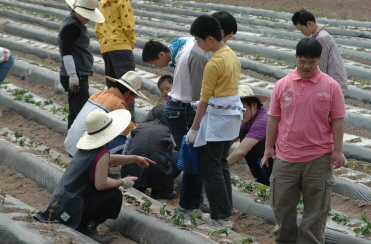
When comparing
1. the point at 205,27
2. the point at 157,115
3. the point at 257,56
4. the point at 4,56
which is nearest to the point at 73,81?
the point at 157,115

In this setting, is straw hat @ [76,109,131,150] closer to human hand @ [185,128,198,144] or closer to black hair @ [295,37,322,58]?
human hand @ [185,128,198,144]

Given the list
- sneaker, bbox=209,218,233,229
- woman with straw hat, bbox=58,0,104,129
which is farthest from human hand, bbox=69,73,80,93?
sneaker, bbox=209,218,233,229

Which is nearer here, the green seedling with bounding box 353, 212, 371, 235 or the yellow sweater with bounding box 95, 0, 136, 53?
the green seedling with bounding box 353, 212, 371, 235

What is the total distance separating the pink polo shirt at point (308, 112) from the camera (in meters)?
3.01

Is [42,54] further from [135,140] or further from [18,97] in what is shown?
[135,140]

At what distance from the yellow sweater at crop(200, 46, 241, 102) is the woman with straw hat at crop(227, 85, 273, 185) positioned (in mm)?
580

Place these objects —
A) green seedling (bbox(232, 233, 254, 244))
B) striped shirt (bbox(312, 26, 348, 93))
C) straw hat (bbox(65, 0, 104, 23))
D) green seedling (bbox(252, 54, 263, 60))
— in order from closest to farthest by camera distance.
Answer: green seedling (bbox(232, 233, 254, 244)), striped shirt (bbox(312, 26, 348, 93)), straw hat (bbox(65, 0, 104, 23)), green seedling (bbox(252, 54, 263, 60))

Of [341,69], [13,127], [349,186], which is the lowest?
[13,127]

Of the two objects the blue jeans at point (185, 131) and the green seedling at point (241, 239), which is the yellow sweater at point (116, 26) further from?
the green seedling at point (241, 239)

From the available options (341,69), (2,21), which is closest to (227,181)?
(341,69)

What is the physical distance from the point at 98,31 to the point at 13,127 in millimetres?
1545

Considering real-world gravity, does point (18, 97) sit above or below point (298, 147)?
below

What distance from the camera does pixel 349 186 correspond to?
4.26 meters

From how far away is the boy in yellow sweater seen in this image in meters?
3.40
